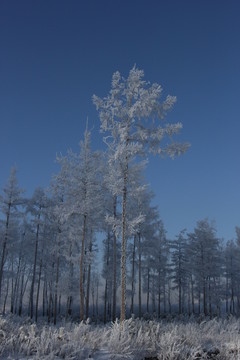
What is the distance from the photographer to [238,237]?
44062mm

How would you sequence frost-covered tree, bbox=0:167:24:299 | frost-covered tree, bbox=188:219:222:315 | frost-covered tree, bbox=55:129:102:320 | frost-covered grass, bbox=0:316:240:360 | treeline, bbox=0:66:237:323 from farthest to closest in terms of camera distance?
frost-covered tree, bbox=188:219:222:315 < frost-covered tree, bbox=0:167:24:299 < frost-covered tree, bbox=55:129:102:320 < treeline, bbox=0:66:237:323 < frost-covered grass, bbox=0:316:240:360

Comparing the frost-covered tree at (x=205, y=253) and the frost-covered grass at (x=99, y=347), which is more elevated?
the frost-covered tree at (x=205, y=253)

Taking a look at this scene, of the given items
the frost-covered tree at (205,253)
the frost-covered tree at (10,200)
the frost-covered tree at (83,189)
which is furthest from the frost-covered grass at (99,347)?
the frost-covered tree at (205,253)

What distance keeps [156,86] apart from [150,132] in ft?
6.23

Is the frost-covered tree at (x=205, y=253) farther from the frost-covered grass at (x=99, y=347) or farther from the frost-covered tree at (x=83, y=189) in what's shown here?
the frost-covered grass at (x=99, y=347)

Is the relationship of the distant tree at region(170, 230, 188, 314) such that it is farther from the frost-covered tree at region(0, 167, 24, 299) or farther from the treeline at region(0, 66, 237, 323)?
the frost-covered tree at region(0, 167, 24, 299)

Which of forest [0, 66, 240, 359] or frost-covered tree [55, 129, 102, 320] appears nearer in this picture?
forest [0, 66, 240, 359]

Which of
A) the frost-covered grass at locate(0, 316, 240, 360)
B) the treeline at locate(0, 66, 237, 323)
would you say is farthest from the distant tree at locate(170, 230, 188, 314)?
the frost-covered grass at locate(0, 316, 240, 360)

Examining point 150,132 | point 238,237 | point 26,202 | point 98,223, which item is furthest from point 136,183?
point 238,237

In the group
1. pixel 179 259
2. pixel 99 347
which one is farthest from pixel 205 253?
pixel 99 347

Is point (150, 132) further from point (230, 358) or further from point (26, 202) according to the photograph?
point (26, 202)

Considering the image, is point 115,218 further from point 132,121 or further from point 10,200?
point 10,200

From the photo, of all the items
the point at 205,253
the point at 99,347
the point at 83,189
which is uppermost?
the point at 83,189

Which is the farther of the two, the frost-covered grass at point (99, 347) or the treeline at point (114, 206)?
the treeline at point (114, 206)
